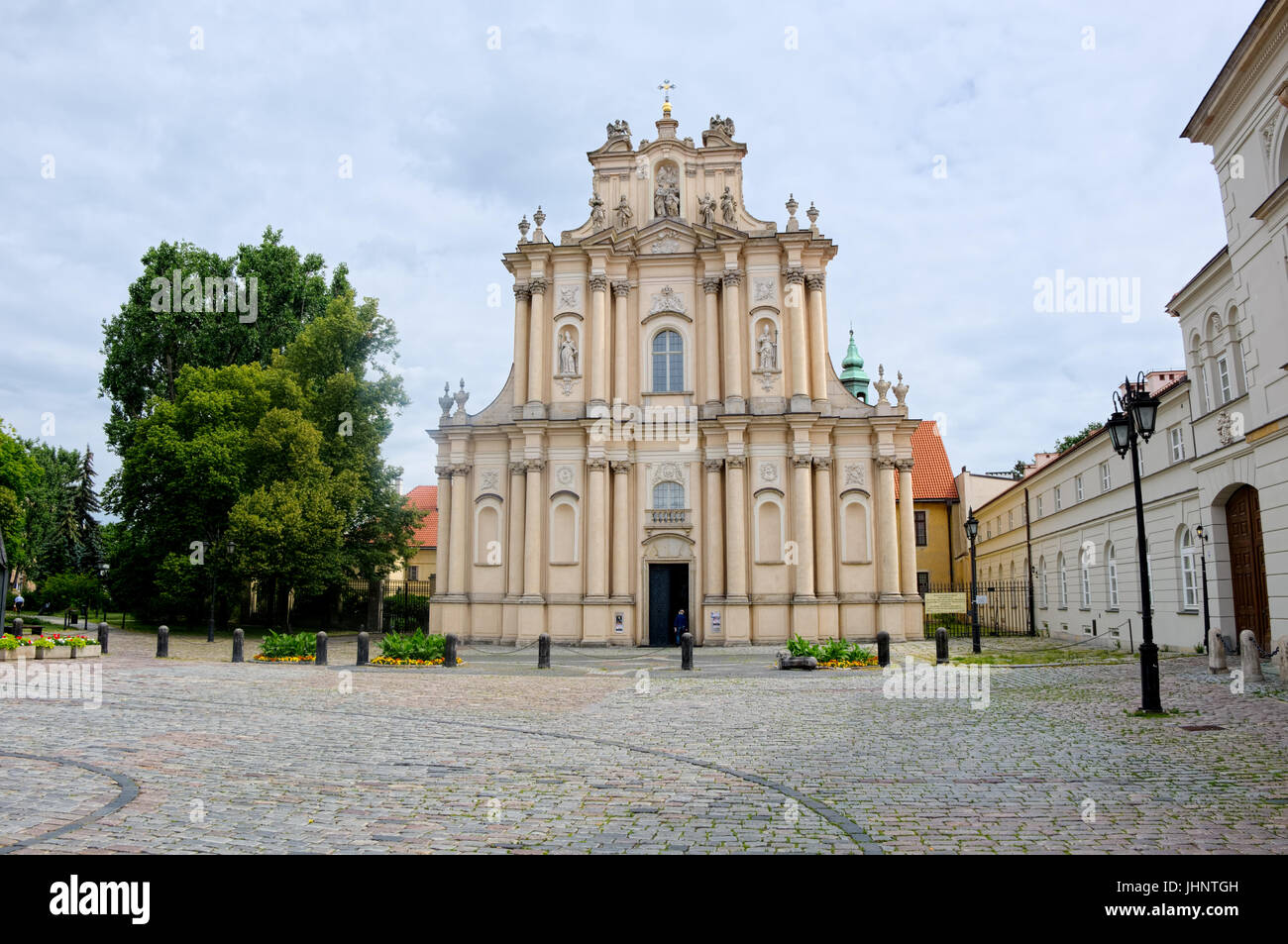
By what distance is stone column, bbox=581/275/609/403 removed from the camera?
111ft

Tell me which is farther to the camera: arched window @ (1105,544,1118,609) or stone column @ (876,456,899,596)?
stone column @ (876,456,899,596)

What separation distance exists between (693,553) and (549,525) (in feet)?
18.6

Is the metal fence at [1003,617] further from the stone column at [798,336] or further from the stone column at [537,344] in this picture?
the stone column at [537,344]

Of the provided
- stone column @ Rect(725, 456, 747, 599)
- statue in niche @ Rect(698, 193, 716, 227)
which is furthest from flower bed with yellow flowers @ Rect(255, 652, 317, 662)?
statue in niche @ Rect(698, 193, 716, 227)

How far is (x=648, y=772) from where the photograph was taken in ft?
27.4

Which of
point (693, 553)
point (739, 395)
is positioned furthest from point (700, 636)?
point (739, 395)

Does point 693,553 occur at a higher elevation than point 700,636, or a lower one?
higher

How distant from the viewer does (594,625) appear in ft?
105

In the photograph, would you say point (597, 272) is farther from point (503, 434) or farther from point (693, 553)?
point (693, 553)

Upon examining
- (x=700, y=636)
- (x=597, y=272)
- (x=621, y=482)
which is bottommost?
(x=700, y=636)

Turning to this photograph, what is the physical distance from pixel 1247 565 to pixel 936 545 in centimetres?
3599

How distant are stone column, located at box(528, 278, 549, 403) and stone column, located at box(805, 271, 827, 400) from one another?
10.7 metres

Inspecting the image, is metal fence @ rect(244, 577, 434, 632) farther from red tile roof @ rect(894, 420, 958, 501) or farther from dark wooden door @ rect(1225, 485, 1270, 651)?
dark wooden door @ rect(1225, 485, 1270, 651)
